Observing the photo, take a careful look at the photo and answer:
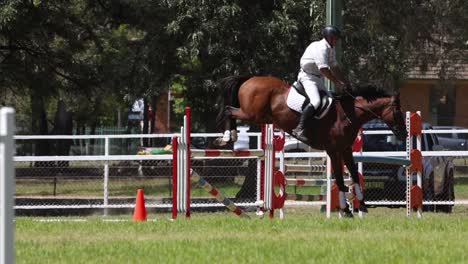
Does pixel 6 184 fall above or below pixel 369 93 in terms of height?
below

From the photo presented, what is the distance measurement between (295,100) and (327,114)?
1.81 ft

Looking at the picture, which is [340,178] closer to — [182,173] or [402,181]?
[182,173]

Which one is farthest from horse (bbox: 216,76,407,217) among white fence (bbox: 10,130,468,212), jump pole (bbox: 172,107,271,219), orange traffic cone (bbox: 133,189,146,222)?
white fence (bbox: 10,130,468,212)

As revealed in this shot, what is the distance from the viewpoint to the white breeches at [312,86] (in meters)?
15.7

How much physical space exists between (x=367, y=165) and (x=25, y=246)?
39.5ft

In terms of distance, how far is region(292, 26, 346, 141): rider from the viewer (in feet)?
51.4

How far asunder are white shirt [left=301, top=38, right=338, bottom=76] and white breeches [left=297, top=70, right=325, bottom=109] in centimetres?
8

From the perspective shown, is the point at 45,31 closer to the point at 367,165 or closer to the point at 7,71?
the point at 7,71

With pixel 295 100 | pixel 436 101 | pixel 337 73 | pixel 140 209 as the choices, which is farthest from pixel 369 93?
pixel 436 101

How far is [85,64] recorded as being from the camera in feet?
119

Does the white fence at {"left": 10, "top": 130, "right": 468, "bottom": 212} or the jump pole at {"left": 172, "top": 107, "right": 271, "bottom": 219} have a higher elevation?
the jump pole at {"left": 172, "top": 107, "right": 271, "bottom": 219}

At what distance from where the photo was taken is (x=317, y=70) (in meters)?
15.9

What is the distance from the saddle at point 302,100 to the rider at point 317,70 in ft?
0.11

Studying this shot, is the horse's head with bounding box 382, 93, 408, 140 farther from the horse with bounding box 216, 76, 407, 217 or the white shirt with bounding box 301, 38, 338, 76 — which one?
the white shirt with bounding box 301, 38, 338, 76
